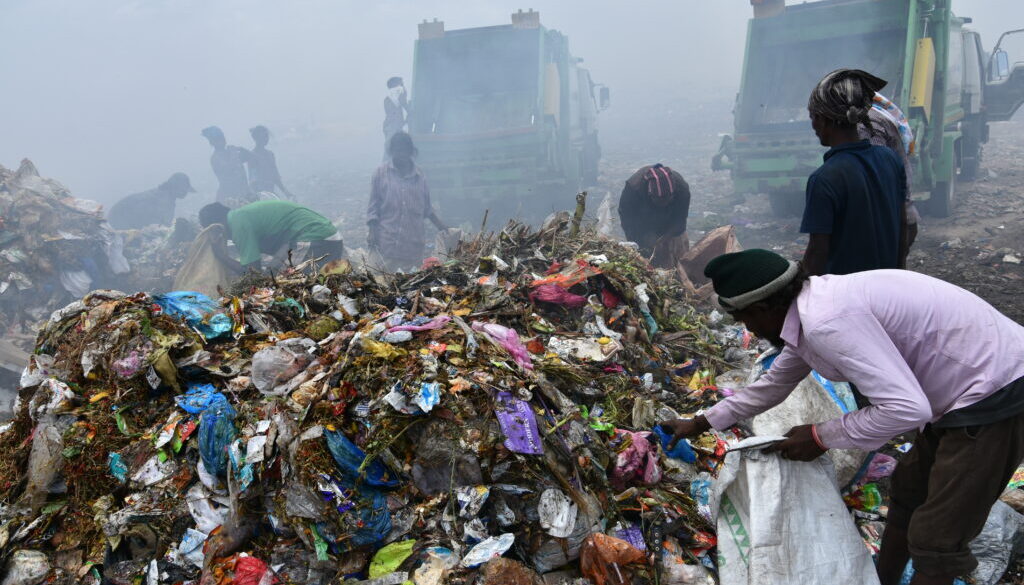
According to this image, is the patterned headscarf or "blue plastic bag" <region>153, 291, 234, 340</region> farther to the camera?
"blue plastic bag" <region>153, 291, 234, 340</region>

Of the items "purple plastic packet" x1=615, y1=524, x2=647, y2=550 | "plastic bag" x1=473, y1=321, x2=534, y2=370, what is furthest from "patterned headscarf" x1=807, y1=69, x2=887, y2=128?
"purple plastic packet" x1=615, y1=524, x2=647, y2=550

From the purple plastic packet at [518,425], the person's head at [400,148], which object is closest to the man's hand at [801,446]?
the purple plastic packet at [518,425]

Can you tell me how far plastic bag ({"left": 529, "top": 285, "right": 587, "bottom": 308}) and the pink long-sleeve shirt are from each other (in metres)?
2.40

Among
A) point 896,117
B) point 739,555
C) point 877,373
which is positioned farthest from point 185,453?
point 896,117

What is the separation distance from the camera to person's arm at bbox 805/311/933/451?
142cm

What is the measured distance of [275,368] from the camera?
9.36 ft

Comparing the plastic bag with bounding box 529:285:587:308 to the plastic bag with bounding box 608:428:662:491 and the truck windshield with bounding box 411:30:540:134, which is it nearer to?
the plastic bag with bounding box 608:428:662:491

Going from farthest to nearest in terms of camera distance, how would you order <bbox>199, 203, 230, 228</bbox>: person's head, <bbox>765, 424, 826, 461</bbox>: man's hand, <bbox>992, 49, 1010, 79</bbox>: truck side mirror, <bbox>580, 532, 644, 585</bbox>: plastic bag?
<bbox>992, 49, 1010, 79</bbox>: truck side mirror, <bbox>199, 203, 230, 228</bbox>: person's head, <bbox>580, 532, 644, 585</bbox>: plastic bag, <bbox>765, 424, 826, 461</bbox>: man's hand

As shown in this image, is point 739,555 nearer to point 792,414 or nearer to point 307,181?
point 792,414

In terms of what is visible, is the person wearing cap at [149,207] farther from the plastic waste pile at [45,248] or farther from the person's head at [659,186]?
the person's head at [659,186]

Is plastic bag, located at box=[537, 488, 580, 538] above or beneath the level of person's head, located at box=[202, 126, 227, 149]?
beneath

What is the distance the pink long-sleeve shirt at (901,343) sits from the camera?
143 centimetres

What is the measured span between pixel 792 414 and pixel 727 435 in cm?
36

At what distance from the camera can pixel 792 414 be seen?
8.45 ft
